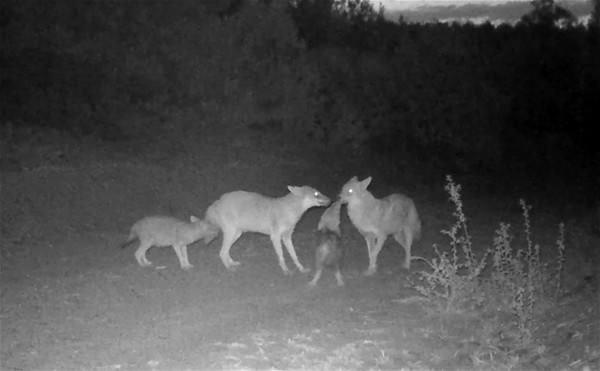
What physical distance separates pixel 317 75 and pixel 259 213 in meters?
12.6

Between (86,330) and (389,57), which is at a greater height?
(389,57)

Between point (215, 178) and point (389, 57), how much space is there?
35.4 feet

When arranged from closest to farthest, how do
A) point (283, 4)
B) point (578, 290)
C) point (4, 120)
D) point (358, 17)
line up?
1. point (578, 290)
2. point (4, 120)
3. point (283, 4)
4. point (358, 17)

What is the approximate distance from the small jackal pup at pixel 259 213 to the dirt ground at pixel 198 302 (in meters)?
0.51

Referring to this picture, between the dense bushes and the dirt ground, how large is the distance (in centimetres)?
305

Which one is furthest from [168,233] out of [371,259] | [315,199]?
[371,259]

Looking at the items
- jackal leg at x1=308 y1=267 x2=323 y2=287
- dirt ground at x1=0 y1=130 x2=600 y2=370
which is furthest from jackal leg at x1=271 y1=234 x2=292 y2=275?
jackal leg at x1=308 y1=267 x2=323 y2=287

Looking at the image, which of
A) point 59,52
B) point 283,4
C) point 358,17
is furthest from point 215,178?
point 358,17

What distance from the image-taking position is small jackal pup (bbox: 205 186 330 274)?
12578mm

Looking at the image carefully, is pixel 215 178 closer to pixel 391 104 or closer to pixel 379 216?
pixel 379 216

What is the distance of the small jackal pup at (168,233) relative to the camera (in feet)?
40.9

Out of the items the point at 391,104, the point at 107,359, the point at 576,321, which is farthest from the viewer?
the point at 391,104

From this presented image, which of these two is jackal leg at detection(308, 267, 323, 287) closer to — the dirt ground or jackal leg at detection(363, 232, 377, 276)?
the dirt ground

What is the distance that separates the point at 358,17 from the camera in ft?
102
